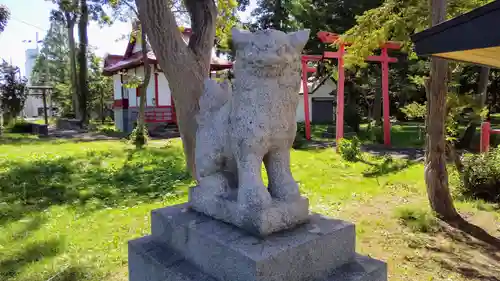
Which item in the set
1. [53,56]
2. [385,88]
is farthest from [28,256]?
[53,56]

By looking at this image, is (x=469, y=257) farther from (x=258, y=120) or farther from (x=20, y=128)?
(x=20, y=128)

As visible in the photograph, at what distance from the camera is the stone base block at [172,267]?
211 centimetres

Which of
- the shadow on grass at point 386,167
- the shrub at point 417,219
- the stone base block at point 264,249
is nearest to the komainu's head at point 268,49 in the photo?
the stone base block at point 264,249

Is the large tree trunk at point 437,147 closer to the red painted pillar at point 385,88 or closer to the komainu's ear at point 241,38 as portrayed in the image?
the komainu's ear at point 241,38

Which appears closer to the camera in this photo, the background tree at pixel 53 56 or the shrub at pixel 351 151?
the shrub at pixel 351 151

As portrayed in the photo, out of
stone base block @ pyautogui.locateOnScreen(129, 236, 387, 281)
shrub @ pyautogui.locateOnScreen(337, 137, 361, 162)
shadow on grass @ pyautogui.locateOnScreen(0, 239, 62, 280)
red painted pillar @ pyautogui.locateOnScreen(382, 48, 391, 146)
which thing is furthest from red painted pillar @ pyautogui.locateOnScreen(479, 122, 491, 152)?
shadow on grass @ pyautogui.locateOnScreen(0, 239, 62, 280)

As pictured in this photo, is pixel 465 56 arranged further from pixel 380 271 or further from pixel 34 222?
pixel 34 222

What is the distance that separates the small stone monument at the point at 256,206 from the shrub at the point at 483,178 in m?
4.59

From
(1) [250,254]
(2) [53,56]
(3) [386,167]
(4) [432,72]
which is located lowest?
(3) [386,167]

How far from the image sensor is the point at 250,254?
1.85 m

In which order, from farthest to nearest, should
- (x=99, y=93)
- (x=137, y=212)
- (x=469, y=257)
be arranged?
(x=99, y=93)
(x=137, y=212)
(x=469, y=257)

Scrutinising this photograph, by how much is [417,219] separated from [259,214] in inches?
137

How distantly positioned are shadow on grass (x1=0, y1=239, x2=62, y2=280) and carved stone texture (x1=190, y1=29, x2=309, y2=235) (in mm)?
2279

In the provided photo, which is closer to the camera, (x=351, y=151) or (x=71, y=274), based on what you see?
(x=71, y=274)
